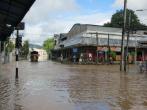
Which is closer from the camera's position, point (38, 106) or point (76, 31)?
point (38, 106)

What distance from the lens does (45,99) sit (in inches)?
645

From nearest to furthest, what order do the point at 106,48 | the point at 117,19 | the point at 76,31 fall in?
the point at 106,48 < the point at 76,31 < the point at 117,19

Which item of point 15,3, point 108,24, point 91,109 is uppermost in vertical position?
point 108,24

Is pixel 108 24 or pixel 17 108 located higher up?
pixel 108 24

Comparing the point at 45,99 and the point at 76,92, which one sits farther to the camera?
the point at 76,92

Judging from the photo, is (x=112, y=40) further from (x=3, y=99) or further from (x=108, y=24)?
(x=3, y=99)

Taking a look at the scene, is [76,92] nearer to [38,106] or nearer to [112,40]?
[38,106]

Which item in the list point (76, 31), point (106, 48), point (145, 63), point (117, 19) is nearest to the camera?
point (145, 63)

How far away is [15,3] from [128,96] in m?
6.55

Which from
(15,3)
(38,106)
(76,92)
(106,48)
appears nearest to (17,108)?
(38,106)

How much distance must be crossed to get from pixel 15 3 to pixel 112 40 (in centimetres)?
6147

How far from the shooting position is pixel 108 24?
113000mm

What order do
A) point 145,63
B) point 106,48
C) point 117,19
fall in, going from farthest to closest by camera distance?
point 117,19 → point 106,48 → point 145,63

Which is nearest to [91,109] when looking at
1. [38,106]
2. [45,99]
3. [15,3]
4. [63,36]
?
[38,106]
